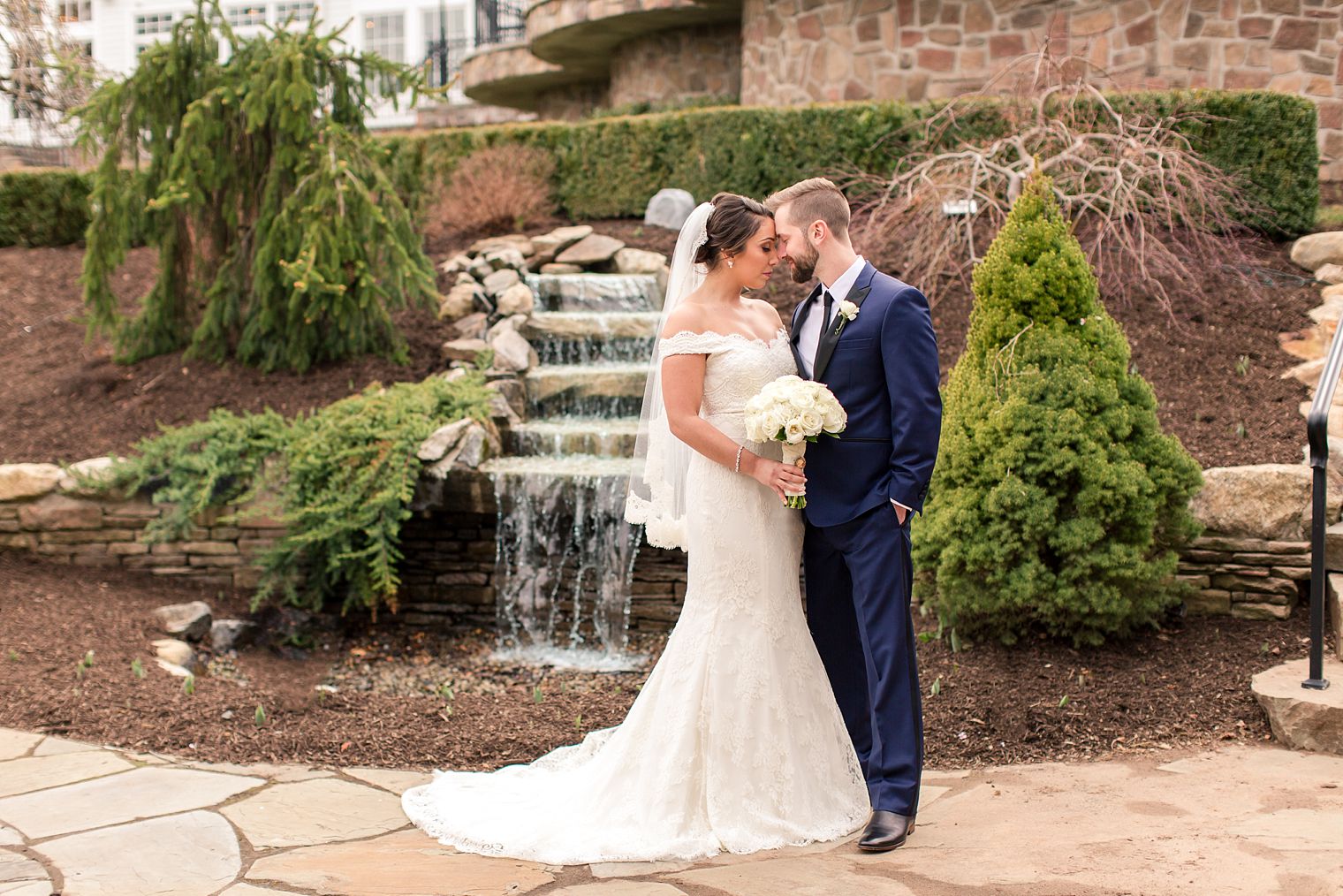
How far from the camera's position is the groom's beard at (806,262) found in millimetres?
3891

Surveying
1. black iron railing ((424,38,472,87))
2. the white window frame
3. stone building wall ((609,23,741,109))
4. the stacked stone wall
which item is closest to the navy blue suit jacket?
the stacked stone wall

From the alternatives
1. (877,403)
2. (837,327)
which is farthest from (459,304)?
(877,403)

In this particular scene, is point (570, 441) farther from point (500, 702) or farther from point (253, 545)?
point (500, 702)

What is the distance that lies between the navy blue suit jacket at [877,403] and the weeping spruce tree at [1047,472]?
1.54 meters

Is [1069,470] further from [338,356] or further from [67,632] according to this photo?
[338,356]

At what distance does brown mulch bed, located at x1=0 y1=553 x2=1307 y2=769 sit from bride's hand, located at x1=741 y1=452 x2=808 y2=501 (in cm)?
155

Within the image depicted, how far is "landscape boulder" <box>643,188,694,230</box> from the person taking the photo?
1182cm

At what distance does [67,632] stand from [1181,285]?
25.2ft

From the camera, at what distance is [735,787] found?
3.78 meters

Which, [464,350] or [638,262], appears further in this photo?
[638,262]

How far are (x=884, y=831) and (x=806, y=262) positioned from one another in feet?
6.02

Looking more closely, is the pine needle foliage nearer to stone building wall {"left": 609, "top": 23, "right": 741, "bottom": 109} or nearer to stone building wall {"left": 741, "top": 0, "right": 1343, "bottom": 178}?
stone building wall {"left": 741, "top": 0, "right": 1343, "bottom": 178}

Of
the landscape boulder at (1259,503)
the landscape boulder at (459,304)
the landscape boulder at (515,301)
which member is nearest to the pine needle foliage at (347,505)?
the landscape boulder at (515,301)

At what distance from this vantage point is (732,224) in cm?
381
